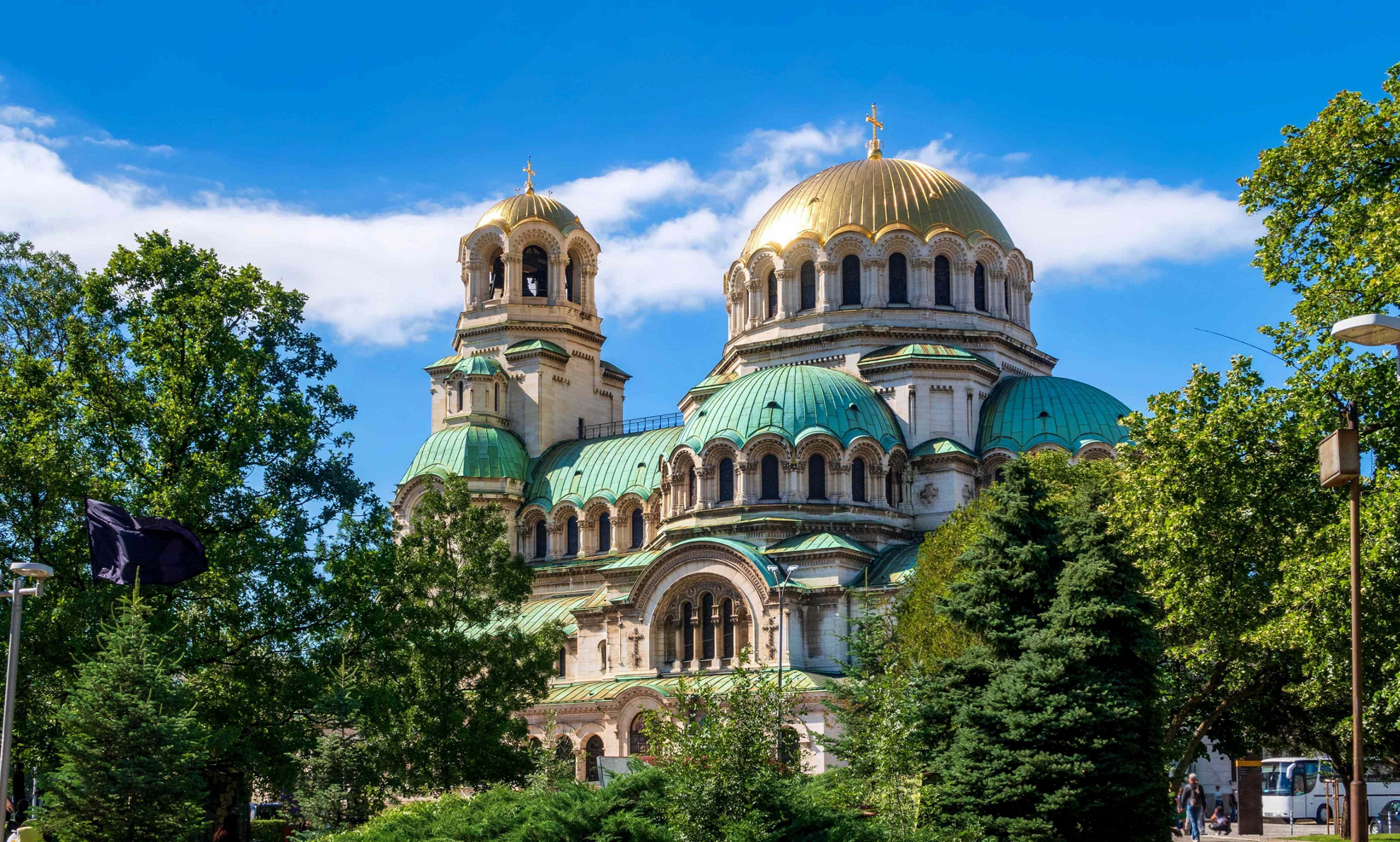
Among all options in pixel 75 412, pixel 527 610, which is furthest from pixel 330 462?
pixel 527 610

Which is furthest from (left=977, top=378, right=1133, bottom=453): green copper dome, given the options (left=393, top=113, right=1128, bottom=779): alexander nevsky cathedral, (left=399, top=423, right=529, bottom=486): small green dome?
(left=399, top=423, right=529, bottom=486): small green dome

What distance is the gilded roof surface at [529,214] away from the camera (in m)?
66.8

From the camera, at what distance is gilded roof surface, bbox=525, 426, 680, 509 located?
59.0m

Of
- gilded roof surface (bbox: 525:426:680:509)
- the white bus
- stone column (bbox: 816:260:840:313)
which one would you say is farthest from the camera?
gilded roof surface (bbox: 525:426:680:509)

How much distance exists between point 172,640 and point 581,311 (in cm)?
4075

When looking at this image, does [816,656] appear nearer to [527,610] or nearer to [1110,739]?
[527,610]

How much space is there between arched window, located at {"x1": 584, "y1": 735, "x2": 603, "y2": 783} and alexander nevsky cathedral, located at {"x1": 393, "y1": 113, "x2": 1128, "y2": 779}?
0.07 meters

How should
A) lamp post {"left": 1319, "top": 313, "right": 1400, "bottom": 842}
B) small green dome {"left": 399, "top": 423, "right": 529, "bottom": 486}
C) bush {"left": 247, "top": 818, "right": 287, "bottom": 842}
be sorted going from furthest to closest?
small green dome {"left": 399, "top": 423, "right": 529, "bottom": 486}
bush {"left": 247, "top": 818, "right": 287, "bottom": 842}
lamp post {"left": 1319, "top": 313, "right": 1400, "bottom": 842}

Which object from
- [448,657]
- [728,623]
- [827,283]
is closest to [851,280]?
[827,283]

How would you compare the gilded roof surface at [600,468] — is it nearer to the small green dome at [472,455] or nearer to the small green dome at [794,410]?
the small green dome at [472,455]

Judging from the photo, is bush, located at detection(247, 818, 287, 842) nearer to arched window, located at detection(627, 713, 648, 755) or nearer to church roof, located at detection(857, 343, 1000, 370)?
arched window, located at detection(627, 713, 648, 755)

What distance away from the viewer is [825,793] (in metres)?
23.0

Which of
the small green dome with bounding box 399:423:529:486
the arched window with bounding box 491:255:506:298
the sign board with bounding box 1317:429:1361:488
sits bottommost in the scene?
the sign board with bounding box 1317:429:1361:488

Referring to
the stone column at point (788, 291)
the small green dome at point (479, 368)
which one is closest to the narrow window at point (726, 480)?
the stone column at point (788, 291)
